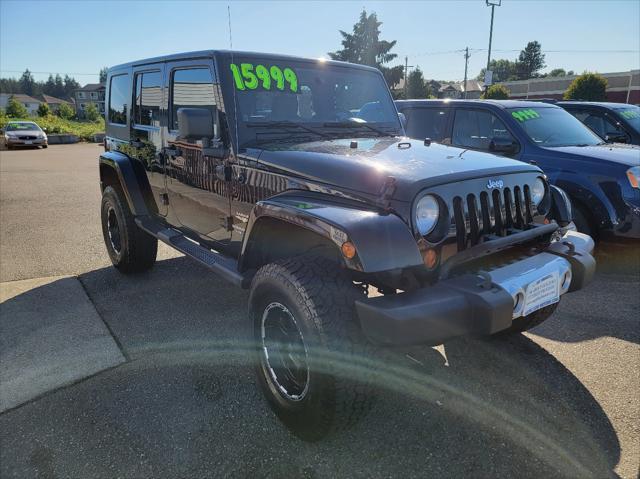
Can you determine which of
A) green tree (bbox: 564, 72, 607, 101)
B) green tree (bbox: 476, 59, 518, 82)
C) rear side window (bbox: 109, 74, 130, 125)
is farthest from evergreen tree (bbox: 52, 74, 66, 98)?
rear side window (bbox: 109, 74, 130, 125)

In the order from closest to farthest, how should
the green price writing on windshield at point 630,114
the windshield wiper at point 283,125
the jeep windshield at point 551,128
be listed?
1. the windshield wiper at point 283,125
2. the jeep windshield at point 551,128
3. the green price writing on windshield at point 630,114

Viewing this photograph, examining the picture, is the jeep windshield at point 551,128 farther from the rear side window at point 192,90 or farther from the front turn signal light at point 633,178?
the rear side window at point 192,90

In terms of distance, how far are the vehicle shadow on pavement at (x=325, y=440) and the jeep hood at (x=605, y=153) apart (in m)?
2.62

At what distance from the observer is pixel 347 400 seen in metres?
2.07

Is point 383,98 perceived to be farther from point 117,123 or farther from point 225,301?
point 117,123

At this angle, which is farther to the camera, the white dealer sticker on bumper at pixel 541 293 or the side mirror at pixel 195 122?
the side mirror at pixel 195 122

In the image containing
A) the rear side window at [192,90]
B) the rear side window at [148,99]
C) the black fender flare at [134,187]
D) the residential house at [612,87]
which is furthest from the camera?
the residential house at [612,87]

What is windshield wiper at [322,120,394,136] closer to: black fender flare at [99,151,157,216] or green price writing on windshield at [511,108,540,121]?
black fender flare at [99,151,157,216]

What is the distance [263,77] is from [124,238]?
235cm

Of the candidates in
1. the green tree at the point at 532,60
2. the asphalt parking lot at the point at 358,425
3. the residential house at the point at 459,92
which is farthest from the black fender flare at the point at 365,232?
the green tree at the point at 532,60

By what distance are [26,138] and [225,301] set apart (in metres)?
23.5

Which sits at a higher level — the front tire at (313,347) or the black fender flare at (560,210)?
the black fender flare at (560,210)

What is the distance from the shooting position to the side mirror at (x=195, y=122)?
2.80 meters

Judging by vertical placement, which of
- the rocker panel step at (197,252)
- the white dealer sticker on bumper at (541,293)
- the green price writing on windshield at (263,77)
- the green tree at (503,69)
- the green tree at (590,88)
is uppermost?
the green tree at (503,69)
